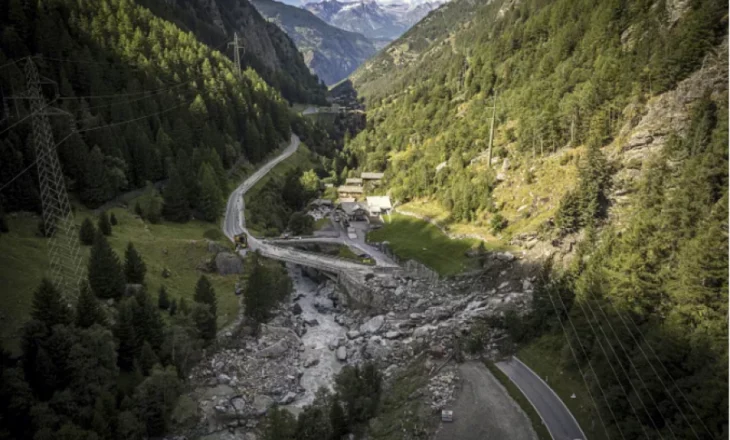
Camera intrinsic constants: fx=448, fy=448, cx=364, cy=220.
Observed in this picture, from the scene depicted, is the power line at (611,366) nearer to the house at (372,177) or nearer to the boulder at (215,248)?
the boulder at (215,248)

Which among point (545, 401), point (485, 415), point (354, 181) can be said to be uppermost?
point (354, 181)

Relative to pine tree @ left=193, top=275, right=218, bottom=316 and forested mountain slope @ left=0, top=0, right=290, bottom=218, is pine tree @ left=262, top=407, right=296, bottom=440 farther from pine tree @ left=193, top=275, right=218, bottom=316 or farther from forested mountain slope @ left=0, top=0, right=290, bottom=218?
forested mountain slope @ left=0, top=0, right=290, bottom=218

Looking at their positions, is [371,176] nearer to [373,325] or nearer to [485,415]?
[373,325]

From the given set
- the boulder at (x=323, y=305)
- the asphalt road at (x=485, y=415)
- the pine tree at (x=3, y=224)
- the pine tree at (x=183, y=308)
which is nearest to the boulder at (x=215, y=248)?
the boulder at (x=323, y=305)

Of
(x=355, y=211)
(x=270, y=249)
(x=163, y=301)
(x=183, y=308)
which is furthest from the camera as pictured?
(x=355, y=211)

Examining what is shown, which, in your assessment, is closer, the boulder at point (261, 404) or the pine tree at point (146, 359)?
the pine tree at point (146, 359)

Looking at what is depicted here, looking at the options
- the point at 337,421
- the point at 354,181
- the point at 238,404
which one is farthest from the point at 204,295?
the point at 354,181

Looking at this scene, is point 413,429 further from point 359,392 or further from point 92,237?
point 92,237
